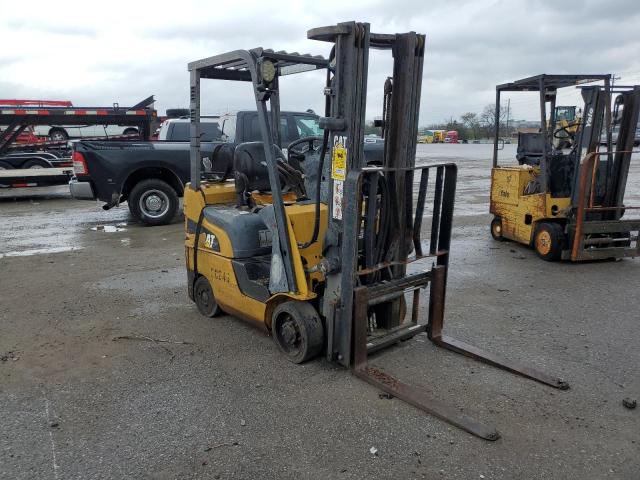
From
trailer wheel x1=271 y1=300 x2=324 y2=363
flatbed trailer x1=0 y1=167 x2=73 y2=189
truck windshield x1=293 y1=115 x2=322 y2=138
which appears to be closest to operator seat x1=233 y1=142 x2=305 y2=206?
trailer wheel x1=271 y1=300 x2=324 y2=363

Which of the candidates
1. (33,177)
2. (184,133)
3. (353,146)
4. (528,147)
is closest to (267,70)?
(353,146)

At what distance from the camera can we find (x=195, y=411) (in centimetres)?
348

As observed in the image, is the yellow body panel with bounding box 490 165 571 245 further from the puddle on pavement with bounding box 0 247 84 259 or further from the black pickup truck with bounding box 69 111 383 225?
the puddle on pavement with bounding box 0 247 84 259

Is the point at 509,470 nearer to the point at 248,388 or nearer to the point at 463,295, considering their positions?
the point at 248,388

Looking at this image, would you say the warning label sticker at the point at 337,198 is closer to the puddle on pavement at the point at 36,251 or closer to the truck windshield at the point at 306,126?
the puddle on pavement at the point at 36,251

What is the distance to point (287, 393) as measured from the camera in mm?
3697

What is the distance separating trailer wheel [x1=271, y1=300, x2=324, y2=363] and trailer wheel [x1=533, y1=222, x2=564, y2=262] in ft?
15.4

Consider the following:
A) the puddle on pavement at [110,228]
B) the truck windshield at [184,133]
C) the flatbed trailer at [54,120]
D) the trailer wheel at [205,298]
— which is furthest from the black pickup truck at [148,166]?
the trailer wheel at [205,298]

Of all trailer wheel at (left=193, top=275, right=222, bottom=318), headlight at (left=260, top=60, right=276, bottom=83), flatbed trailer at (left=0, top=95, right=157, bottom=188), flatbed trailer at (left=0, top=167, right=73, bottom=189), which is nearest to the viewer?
headlight at (left=260, top=60, right=276, bottom=83)

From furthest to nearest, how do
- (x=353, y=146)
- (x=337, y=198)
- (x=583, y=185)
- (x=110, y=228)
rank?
(x=110, y=228) < (x=583, y=185) < (x=337, y=198) < (x=353, y=146)

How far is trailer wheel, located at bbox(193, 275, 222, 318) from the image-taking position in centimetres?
514

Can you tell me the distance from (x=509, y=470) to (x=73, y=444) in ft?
8.30

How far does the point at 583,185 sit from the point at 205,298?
514 cm

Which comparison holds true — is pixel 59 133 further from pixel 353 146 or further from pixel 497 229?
pixel 353 146
